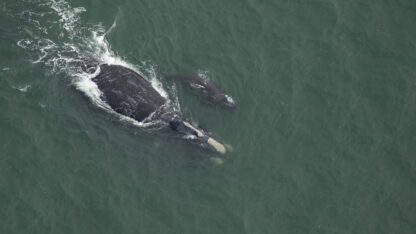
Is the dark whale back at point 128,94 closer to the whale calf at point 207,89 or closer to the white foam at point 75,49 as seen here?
the white foam at point 75,49

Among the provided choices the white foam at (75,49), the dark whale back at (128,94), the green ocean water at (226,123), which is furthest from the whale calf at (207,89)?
the dark whale back at (128,94)

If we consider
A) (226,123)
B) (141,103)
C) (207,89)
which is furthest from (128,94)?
(226,123)

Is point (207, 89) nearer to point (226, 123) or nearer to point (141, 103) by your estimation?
point (226, 123)

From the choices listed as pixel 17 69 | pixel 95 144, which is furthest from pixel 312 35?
pixel 17 69

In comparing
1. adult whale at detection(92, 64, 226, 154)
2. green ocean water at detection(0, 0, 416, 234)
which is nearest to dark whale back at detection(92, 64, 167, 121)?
adult whale at detection(92, 64, 226, 154)

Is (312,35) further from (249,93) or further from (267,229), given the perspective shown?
(267,229)

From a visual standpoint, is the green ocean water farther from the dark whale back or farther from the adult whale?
the dark whale back
